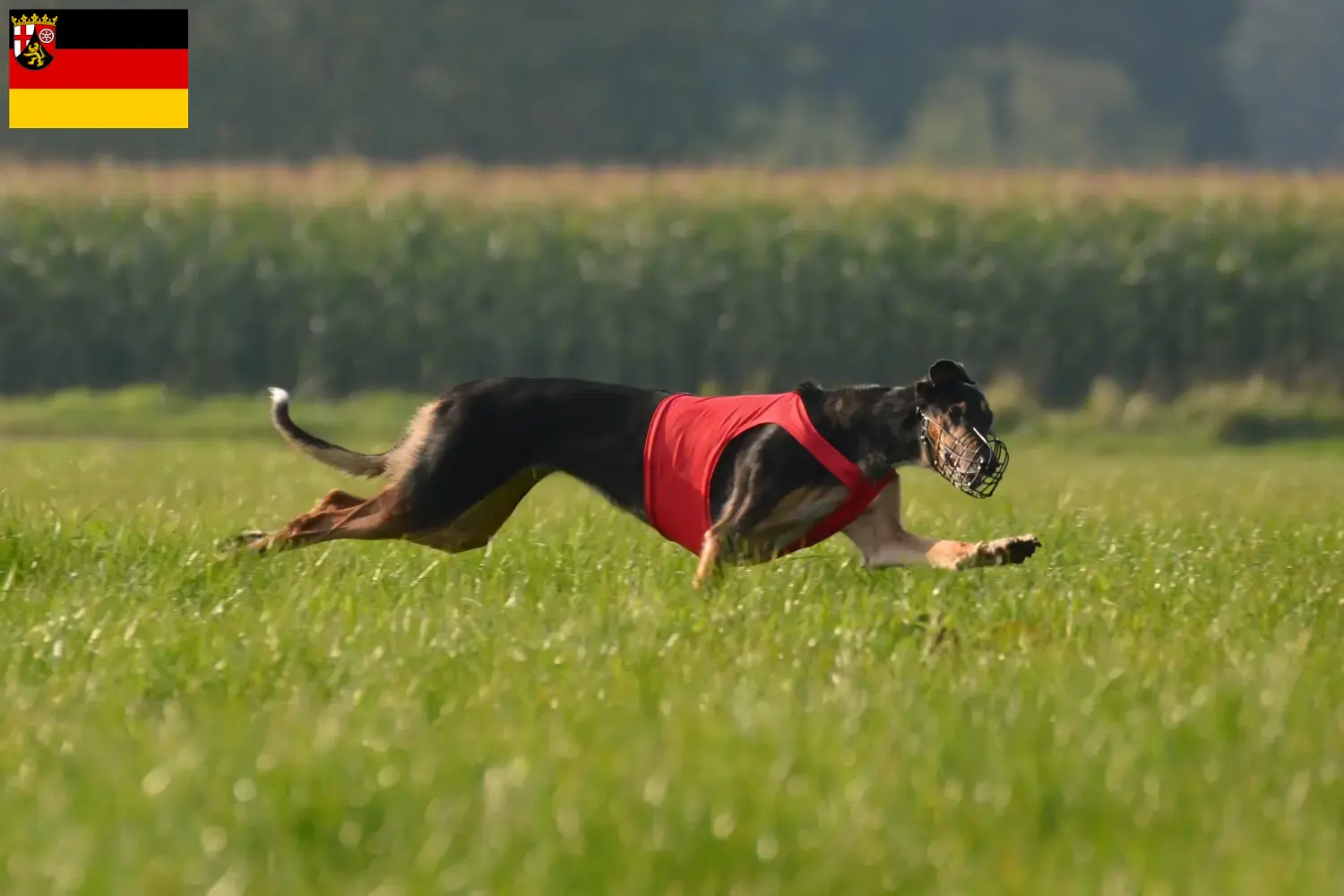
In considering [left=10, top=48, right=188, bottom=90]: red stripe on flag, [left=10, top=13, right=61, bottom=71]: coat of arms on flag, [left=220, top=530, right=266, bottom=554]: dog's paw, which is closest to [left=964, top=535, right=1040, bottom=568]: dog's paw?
[left=220, top=530, right=266, bottom=554]: dog's paw

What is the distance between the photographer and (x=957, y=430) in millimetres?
6520

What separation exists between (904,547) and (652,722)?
2.78m

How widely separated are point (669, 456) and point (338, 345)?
48.5 feet

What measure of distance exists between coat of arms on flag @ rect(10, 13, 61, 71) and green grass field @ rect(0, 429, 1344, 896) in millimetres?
10681

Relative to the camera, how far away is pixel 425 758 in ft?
13.0

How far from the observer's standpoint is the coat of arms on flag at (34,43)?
56.8 feet

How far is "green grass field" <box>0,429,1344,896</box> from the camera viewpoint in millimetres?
3400

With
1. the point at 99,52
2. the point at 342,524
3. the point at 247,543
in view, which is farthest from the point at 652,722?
the point at 99,52

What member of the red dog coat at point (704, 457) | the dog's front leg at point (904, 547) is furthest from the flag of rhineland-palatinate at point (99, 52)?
the dog's front leg at point (904, 547)

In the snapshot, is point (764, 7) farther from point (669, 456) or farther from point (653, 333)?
point (669, 456)

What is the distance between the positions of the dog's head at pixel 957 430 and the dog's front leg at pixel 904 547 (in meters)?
0.25

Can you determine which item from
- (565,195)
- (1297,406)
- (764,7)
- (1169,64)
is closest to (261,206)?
(565,195)

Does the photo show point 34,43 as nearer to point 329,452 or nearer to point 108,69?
point 108,69

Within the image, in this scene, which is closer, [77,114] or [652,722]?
[652,722]
